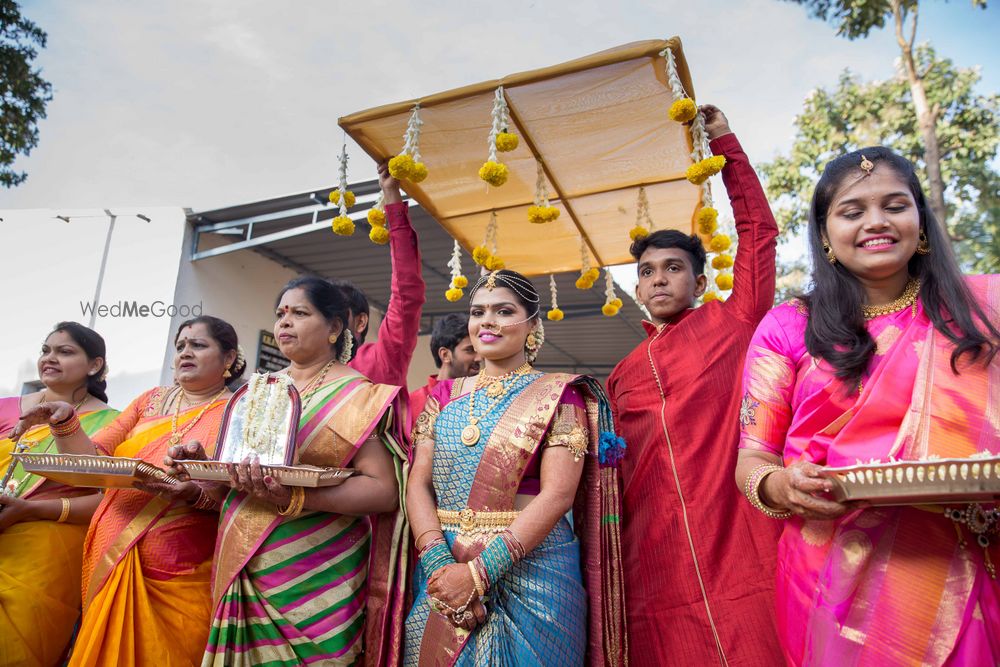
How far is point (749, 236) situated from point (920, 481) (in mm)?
1624

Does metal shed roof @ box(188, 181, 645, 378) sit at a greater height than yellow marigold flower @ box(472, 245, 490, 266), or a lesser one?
greater

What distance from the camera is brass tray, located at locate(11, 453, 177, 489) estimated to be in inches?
98.0

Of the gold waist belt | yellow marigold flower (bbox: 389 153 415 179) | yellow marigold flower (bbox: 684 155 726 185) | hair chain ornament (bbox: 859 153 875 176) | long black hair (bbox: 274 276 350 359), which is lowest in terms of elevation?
the gold waist belt

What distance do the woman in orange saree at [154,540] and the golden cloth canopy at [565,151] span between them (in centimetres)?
144

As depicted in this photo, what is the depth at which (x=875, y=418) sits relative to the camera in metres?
1.61

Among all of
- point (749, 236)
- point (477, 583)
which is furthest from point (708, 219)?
point (477, 583)

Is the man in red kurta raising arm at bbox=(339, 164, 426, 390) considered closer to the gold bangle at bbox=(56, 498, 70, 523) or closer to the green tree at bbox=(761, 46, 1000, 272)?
the gold bangle at bbox=(56, 498, 70, 523)

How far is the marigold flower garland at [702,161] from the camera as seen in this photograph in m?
2.55

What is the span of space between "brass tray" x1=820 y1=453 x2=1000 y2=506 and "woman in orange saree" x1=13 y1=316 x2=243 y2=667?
238 centimetres

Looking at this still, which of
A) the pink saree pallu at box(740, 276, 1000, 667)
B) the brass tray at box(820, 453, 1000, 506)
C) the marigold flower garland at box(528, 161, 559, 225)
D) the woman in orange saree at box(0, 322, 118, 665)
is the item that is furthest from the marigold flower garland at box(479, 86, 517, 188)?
the woman in orange saree at box(0, 322, 118, 665)

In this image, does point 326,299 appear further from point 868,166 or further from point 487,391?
point 868,166

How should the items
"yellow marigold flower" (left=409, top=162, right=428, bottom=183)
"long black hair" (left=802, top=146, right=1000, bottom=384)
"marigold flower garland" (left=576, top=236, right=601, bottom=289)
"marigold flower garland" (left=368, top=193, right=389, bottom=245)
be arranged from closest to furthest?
"long black hair" (left=802, top=146, right=1000, bottom=384) → "yellow marigold flower" (left=409, top=162, right=428, bottom=183) → "marigold flower garland" (left=368, top=193, right=389, bottom=245) → "marigold flower garland" (left=576, top=236, right=601, bottom=289)

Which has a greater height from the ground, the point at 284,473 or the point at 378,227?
the point at 378,227

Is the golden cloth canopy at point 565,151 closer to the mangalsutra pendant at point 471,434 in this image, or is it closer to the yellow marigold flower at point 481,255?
the yellow marigold flower at point 481,255
